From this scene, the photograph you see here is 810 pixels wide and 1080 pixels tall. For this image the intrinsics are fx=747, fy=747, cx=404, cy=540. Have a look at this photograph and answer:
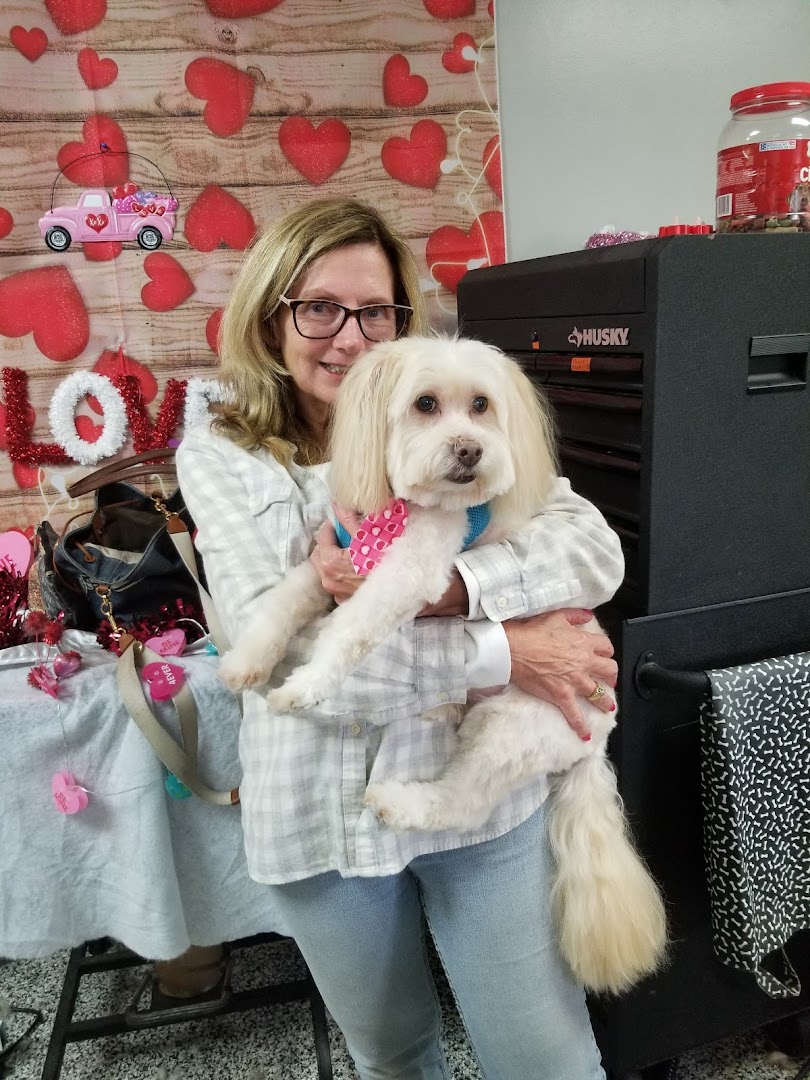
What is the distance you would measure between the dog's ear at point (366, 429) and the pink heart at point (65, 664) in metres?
0.68

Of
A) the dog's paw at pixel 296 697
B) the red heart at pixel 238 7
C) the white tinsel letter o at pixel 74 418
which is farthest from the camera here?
the white tinsel letter o at pixel 74 418

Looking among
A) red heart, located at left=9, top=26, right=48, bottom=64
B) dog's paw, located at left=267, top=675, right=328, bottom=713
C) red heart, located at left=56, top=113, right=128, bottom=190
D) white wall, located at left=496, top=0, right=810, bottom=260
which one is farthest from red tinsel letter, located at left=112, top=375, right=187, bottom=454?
dog's paw, located at left=267, top=675, right=328, bottom=713

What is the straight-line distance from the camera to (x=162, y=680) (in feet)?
4.32

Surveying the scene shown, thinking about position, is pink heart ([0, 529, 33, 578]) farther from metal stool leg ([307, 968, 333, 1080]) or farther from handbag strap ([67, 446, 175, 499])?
metal stool leg ([307, 968, 333, 1080])

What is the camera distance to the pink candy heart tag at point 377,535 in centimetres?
97

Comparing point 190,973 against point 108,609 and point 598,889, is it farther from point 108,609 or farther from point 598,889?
point 598,889

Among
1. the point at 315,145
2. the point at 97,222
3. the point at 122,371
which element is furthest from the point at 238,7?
the point at 122,371

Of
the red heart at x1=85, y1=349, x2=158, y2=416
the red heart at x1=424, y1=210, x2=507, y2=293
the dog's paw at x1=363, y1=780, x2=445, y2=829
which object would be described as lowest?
the dog's paw at x1=363, y1=780, x2=445, y2=829

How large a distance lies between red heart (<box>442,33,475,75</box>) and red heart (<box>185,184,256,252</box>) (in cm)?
56

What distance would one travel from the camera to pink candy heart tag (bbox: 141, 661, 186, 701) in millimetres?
1313

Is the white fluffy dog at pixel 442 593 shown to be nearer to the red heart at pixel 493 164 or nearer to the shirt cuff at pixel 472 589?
the shirt cuff at pixel 472 589

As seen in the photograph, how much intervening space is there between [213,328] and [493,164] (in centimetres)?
75

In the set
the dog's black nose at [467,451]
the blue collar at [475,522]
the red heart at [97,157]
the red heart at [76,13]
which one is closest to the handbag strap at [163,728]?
the blue collar at [475,522]

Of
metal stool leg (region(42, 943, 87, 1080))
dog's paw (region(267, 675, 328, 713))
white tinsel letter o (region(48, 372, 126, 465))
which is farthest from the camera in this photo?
white tinsel letter o (region(48, 372, 126, 465))
